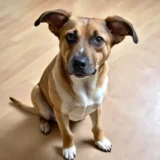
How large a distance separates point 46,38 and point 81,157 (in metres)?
0.98

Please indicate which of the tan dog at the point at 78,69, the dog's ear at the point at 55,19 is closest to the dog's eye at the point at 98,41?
the tan dog at the point at 78,69

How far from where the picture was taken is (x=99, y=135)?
1.78 m

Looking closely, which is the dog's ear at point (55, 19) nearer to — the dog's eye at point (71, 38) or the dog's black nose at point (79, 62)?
the dog's eye at point (71, 38)

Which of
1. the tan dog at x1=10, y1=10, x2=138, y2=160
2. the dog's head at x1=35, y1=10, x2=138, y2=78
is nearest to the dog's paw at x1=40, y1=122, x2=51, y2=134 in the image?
the tan dog at x1=10, y1=10, x2=138, y2=160

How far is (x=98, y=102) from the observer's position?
5.16ft

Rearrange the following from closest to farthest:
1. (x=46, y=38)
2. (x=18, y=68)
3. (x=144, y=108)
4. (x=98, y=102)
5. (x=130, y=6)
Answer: (x=98, y=102) → (x=144, y=108) → (x=18, y=68) → (x=46, y=38) → (x=130, y=6)

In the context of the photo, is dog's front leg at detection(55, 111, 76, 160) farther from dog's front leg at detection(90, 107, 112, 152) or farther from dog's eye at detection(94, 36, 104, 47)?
dog's eye at detection(94, 36, 104, 47)

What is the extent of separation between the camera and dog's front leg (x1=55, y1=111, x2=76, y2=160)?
1648 mm

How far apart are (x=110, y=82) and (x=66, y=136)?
0.55m

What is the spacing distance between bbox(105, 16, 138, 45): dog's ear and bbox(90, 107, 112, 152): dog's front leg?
44 cm

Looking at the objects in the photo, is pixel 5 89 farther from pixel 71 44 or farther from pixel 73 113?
pixel 71 44

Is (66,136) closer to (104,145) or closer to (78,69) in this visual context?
(104,145)

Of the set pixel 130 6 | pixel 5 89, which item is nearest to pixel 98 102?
pixel 5 89

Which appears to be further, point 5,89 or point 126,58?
point 126,58
